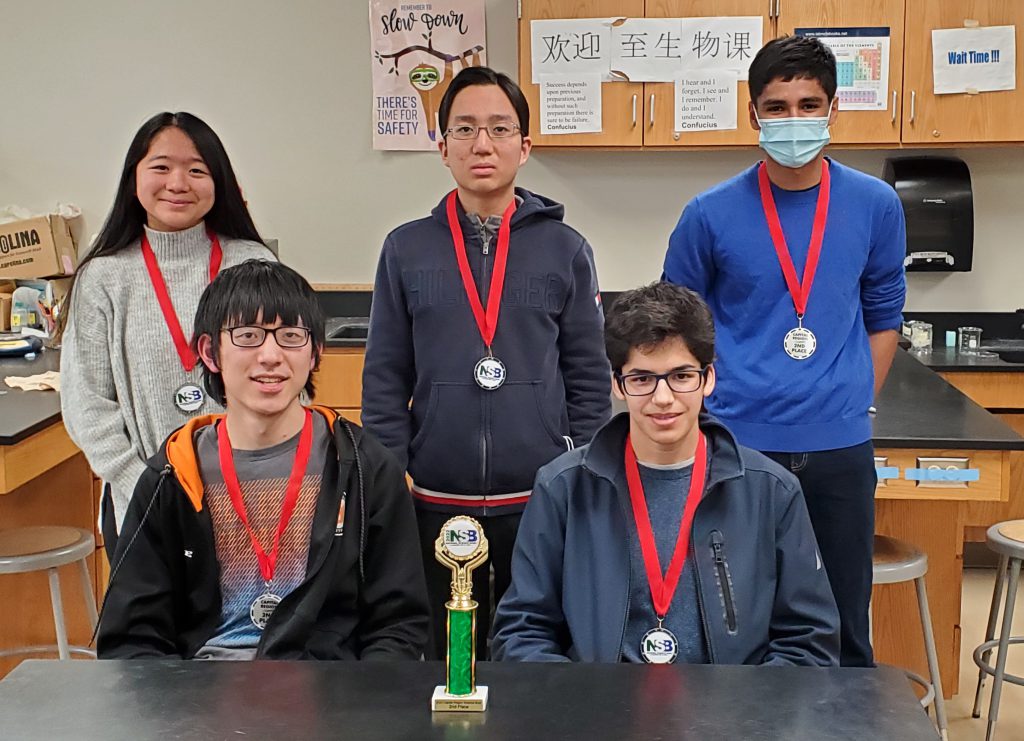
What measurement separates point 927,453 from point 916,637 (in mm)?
603

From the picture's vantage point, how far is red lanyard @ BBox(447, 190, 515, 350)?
2.26m

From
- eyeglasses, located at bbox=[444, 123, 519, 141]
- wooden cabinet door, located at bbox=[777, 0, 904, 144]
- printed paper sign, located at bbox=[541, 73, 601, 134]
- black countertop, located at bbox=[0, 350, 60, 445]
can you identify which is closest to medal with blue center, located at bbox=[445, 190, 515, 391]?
eyeglasses, located at bbox=[444, 123, 519, 141]

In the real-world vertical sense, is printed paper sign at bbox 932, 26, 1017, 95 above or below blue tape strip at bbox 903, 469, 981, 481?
above

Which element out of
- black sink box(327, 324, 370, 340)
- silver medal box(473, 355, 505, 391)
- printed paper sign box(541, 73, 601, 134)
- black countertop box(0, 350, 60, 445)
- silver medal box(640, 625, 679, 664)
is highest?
printed paper sign box(541, 73, 601, 134)

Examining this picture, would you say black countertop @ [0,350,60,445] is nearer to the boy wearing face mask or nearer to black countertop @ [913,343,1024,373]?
the boy wearing face mask

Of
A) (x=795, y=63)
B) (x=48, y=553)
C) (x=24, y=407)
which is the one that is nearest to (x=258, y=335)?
(x=795, y=63)

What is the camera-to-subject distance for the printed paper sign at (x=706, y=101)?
14.1 ft

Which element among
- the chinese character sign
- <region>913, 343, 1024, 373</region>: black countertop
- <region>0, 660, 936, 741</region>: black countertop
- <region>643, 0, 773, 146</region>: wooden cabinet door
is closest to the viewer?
<region>0, 660, 936, 741</region>: black countertop

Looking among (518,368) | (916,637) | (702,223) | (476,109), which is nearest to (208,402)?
(518,368)

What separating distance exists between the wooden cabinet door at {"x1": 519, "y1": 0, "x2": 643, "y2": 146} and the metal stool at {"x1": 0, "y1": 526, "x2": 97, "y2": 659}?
221 cm

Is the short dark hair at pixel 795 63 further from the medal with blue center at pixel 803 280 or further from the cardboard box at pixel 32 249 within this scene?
the cardboard box at pixel 32 249

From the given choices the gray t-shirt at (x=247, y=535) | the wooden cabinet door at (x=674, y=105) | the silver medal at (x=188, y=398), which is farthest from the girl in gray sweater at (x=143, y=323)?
the wooden cabinet door at (x=674, y=105)

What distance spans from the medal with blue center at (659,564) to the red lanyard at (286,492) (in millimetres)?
500

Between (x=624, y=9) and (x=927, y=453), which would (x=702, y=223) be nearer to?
(x=927, y=453)
